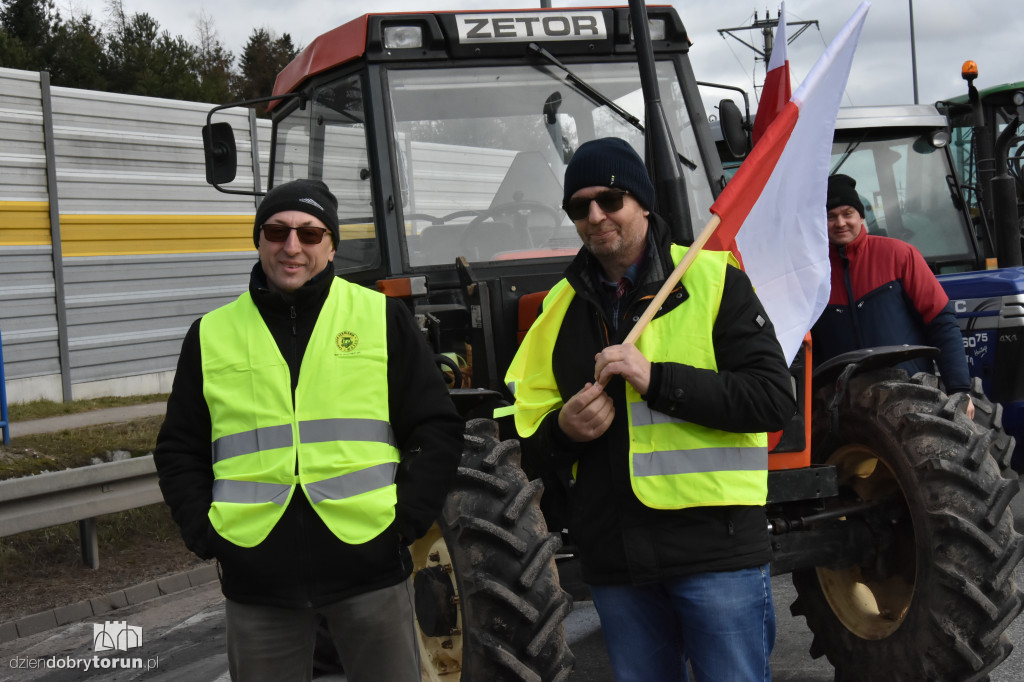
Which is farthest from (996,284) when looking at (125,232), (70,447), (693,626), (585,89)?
(125,232)

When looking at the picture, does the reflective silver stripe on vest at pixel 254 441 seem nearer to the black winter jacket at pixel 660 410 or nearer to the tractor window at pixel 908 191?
the black winter jacket at pixel 660 410

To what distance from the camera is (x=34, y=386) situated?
12.6 metres

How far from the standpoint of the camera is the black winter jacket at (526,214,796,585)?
105 inches

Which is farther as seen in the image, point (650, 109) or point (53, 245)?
point (53, 245)

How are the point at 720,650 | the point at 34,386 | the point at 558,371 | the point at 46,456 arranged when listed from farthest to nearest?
the point at 34,386
the point at 46,456
the point at 558,371
the point at 720,650

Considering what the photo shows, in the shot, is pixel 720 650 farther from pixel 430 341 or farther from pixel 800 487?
→ pixel 430 341

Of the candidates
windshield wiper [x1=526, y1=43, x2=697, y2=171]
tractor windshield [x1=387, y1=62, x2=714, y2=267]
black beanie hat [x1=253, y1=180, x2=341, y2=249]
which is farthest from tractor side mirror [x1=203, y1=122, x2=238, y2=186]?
black beanie hat [x1=253, y1=180, x2=341, y2=249]

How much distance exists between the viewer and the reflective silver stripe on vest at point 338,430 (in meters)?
2.86

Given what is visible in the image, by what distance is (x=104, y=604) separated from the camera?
6.52 metres

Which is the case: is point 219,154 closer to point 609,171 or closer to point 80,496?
point 80,496

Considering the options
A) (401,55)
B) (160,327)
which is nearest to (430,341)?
(401,55)

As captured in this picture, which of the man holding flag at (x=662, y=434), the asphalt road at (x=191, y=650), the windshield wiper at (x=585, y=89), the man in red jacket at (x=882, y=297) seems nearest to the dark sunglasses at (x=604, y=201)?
the man holding flag at (x=662, y=434)

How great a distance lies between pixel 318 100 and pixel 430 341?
4.62 feet

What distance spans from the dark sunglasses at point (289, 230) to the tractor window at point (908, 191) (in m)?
6.44
